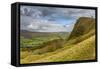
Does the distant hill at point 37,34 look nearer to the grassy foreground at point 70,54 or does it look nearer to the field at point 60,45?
the field at point 60,45

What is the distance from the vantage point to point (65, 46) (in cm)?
335

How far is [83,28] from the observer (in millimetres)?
3467

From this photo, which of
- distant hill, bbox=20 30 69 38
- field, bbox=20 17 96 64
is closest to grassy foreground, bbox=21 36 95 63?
field, bbox=20 17 96 64

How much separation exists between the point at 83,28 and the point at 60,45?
41 centimetres

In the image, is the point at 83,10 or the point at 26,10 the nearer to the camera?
→ the point at 26,10

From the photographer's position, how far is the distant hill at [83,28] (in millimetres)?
3416

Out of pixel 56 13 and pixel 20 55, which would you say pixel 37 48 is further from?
pixel 56 13

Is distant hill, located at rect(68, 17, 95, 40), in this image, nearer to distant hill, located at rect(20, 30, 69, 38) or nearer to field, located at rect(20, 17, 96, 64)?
field, located at rect(20, 17, 96, 64)

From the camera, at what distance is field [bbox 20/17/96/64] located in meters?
3.13

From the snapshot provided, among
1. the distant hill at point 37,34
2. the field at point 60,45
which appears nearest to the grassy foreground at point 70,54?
the field at point 60,45

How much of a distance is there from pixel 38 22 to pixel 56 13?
274 mm

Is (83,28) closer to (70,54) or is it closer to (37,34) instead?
(70,54)
